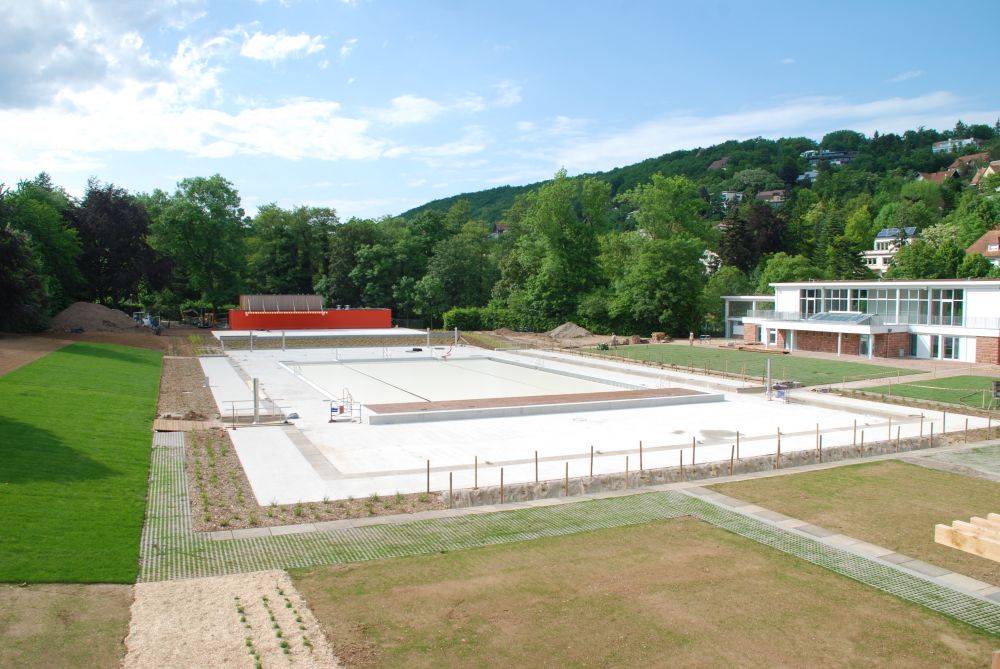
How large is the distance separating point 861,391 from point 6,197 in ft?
165

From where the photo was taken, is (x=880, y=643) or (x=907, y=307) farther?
(x=907, y=307)

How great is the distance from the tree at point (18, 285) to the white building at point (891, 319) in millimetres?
43491

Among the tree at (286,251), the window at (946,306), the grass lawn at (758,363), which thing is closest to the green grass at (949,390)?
the grass lawn at (758,363)

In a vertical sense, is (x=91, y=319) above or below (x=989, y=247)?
below

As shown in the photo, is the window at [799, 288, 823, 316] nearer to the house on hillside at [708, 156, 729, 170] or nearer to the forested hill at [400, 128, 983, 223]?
the forested hill at [400, 128, 983, 223]

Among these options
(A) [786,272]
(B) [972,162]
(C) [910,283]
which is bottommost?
(C) [910,283]

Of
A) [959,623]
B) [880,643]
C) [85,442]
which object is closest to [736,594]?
[880,643]

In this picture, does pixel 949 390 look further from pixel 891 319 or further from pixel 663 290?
pixel 663 290

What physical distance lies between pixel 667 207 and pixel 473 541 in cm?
5391

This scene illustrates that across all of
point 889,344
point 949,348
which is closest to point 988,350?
point 949,348

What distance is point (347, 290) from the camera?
234 feet

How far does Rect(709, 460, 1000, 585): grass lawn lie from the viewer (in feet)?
37.1

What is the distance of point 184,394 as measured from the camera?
2770 cm

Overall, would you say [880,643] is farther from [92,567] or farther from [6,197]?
[6,197]
